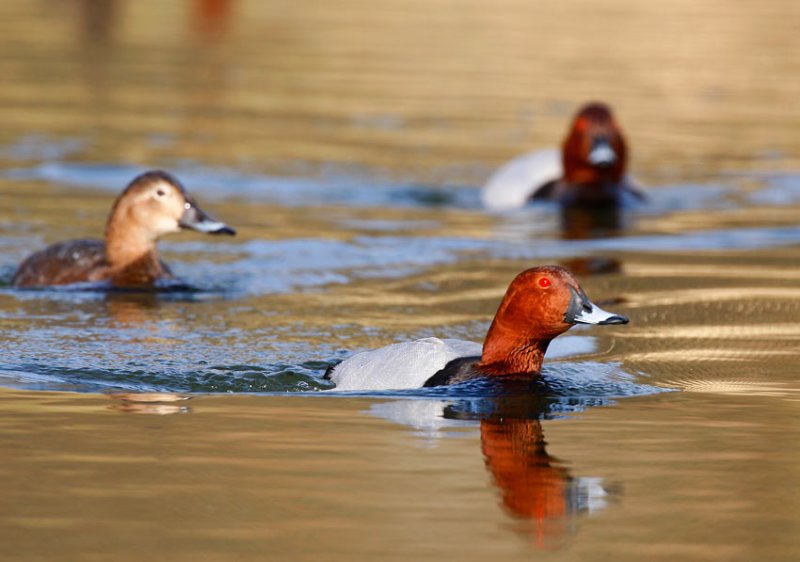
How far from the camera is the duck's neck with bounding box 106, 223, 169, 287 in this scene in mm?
10469

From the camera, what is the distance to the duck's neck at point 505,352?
7.41m

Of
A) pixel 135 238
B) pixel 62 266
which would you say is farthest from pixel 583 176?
pixel 62 266

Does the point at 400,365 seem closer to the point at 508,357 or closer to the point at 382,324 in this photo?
the point at 508,357

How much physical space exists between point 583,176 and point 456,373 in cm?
769

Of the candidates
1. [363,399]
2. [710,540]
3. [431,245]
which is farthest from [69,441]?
[431,245]

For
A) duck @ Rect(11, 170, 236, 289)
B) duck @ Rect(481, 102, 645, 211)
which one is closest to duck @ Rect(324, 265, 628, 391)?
duck @ Rect(11, 170, 236, 289)

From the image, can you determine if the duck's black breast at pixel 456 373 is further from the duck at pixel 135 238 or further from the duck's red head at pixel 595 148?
the duck's red head at pixel 595 148

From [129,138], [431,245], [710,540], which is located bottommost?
[710,540]

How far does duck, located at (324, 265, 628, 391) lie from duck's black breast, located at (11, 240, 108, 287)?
10.4 ft

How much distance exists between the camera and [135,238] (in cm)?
1051

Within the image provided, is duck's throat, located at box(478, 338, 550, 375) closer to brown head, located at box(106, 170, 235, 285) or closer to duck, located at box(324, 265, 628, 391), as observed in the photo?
duck, located at box(324, 265, 628, 391)

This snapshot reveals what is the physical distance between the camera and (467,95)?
2116 centimetres

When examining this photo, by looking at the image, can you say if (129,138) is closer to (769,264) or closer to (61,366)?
(769,264)

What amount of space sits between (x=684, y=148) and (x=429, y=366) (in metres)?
10.5
